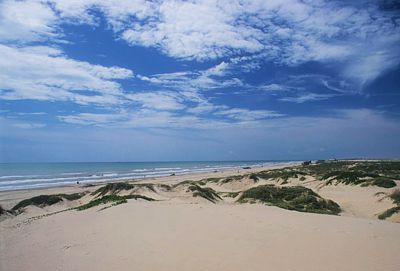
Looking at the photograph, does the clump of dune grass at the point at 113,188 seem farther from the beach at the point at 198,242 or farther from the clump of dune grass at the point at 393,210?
the clump of dune grass at the point at 393,210

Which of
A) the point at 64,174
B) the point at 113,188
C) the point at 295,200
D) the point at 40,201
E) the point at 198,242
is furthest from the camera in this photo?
the point at 64,174

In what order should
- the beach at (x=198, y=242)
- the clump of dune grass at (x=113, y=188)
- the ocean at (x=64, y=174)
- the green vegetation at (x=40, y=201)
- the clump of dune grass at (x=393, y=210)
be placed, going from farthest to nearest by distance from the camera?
1. the ocean at (x=64, y=174)
2. the clump of dune grass at (x=113, y=188)
3. the green vegetation at (x=40, y=201)
4. the clump of dune grass at (x=393, y=210)
5. the beach at (x=198, y=242)

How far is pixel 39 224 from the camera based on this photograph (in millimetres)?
11789

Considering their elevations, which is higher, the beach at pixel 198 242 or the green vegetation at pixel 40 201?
the beach at pixel 198 242

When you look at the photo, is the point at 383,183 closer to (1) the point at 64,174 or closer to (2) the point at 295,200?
(2) the point at 295,200

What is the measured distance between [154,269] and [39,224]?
24.3 ft

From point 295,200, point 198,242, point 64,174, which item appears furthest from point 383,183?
point 64,174

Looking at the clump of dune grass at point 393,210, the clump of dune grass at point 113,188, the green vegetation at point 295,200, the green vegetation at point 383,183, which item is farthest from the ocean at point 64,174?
the clump of dune grass at point 393,210

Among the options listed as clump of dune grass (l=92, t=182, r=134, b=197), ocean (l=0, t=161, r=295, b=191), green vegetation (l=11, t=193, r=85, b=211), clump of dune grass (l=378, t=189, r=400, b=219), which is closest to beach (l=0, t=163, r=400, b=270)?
clump of dune grass (l=378, t=189, r=400, b=219)

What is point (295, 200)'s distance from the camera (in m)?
18.6

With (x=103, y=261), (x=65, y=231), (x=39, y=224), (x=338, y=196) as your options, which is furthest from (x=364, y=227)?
(x=338, y=196)

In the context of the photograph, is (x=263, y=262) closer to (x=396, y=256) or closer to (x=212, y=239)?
(x=212, y=239)

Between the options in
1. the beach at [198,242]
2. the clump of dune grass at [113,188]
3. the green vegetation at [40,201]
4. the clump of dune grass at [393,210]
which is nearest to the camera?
the beach at [198,242]

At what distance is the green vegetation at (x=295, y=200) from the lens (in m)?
17.0
